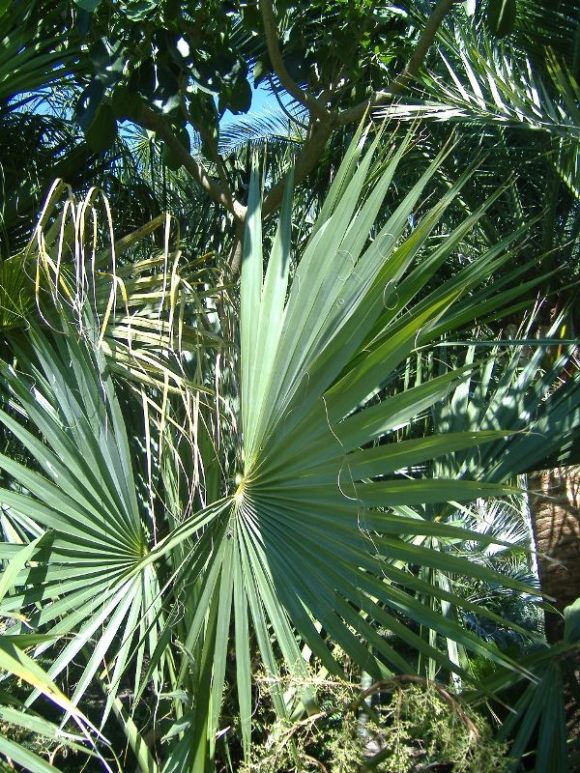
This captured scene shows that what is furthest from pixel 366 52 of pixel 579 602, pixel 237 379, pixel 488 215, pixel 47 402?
pixel 579 602

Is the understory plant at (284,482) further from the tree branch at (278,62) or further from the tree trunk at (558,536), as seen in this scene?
the tree branch at (278,62)

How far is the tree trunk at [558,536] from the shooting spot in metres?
3.25

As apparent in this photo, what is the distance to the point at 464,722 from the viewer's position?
1910mm

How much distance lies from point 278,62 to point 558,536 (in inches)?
86.2

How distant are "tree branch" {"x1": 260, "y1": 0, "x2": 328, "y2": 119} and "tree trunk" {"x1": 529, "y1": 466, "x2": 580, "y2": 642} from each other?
70.4 inches

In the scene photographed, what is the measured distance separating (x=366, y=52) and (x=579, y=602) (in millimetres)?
2564

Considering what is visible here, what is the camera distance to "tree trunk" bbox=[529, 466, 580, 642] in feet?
10.7

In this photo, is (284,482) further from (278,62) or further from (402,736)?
(278,62)

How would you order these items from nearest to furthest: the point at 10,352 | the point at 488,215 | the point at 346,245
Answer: the point at 346,245
the point at 10,352
the point at 488,215

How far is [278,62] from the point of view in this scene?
3555 mm

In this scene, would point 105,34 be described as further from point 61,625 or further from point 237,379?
point 61,625

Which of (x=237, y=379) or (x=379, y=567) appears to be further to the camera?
(x=237, y=379)

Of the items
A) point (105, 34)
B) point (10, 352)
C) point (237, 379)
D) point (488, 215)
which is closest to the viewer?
point (237, 379)

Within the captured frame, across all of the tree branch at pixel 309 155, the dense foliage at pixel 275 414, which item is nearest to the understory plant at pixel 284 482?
the dense foliage at pixel 275 414
